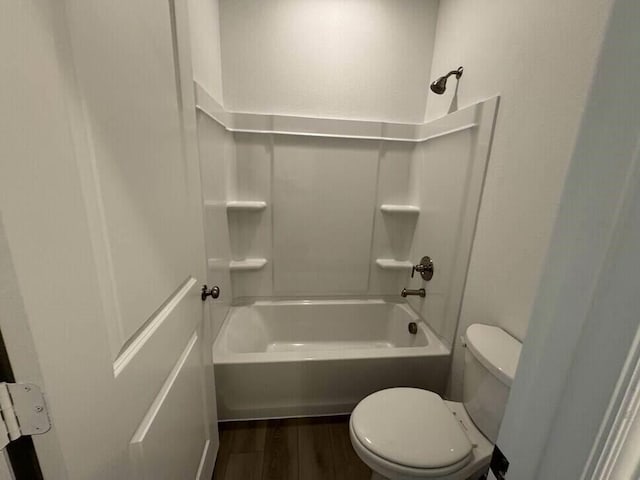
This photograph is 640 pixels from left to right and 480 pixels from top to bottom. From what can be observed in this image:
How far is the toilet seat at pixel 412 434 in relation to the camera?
88cm

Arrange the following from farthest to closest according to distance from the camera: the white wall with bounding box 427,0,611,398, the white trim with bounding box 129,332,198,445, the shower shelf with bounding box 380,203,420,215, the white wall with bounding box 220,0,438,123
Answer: the shower shelf with bounding box 380,203,420,215 → the white wall with bounding box 220,0,438,123 → the white wall with bounding box 427,0,611,398 → the white trim with bounding box 129,332,198,445

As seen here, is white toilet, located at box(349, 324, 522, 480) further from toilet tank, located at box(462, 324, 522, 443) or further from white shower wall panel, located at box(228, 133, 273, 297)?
white shower wall panel, located at box(228, 133, 273, 297)

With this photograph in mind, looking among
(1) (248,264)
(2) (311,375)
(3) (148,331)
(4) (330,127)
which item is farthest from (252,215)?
(3) (148,331)

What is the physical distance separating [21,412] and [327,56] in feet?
6.46

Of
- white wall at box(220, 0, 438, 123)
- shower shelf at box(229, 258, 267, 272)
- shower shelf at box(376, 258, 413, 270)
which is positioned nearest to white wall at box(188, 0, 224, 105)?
white wall at box(220, 0, 438, 123)

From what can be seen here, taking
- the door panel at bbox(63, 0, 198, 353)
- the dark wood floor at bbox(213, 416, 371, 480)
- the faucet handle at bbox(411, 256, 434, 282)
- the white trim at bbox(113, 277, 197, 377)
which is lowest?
the dark wood floor at bbox(213, 416, 371, 480)

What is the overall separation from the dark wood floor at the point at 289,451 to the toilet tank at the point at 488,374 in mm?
630

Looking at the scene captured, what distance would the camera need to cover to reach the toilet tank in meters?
0.89

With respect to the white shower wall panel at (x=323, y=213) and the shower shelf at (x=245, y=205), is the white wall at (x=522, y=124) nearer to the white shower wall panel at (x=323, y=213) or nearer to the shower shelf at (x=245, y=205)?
the white shower wall panel at (x=323, y=213)

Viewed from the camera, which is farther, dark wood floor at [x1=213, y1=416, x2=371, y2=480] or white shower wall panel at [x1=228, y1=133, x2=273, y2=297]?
white shower wall panel at [x1=228, y1=133, x2=273, y2=297]

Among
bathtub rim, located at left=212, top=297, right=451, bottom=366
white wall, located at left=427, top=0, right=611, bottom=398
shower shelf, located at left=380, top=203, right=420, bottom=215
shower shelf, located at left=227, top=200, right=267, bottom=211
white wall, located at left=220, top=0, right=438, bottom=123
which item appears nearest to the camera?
white wall, located at left=427, top=0, right=611, bottom=398

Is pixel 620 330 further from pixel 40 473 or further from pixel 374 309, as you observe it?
pixel 374 309

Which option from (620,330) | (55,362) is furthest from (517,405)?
(55,362)

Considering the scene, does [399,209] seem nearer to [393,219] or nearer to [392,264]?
[393,219]
